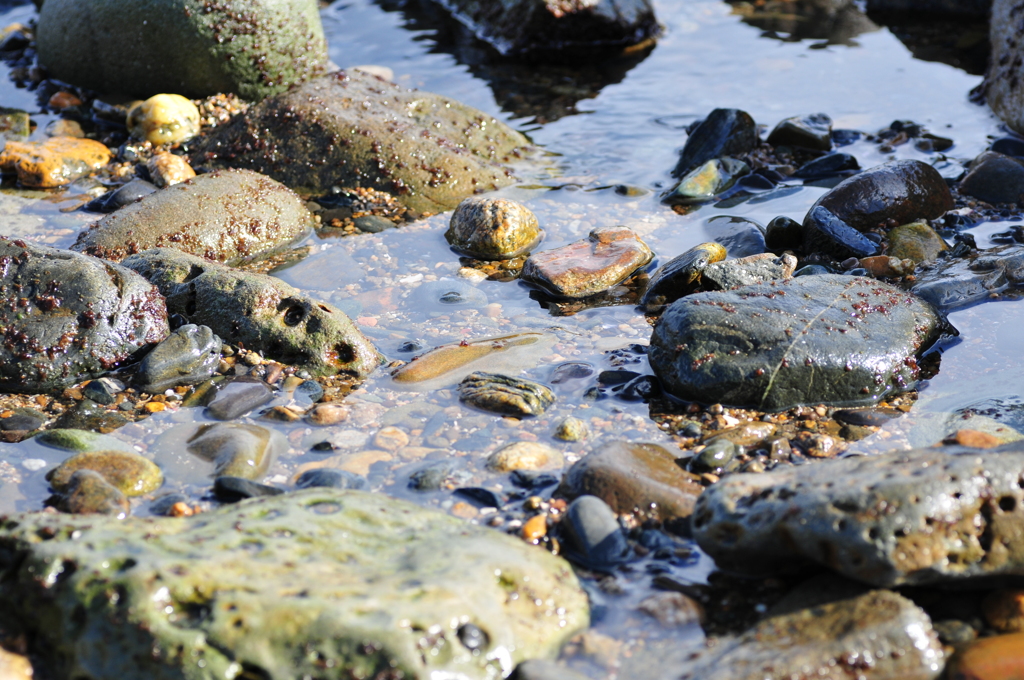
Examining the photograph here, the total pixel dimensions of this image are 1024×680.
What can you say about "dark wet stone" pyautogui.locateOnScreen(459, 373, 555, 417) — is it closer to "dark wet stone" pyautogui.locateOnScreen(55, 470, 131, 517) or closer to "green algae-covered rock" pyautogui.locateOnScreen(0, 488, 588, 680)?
"green algae-covered rock" pyautogui.locateOnScreen(0, 488, 588, 680)

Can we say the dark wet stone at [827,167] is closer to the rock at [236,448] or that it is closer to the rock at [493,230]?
the rock at [493,230]

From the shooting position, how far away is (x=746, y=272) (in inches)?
243

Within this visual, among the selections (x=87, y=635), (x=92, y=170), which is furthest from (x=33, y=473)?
(x=92, y=170)

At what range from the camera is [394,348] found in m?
5.80

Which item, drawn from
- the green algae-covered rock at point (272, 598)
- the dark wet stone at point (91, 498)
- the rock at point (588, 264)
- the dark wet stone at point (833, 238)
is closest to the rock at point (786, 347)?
the rock at point (588, 264)

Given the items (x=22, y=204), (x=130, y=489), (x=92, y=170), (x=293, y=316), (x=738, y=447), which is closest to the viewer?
(x=130, y=489)

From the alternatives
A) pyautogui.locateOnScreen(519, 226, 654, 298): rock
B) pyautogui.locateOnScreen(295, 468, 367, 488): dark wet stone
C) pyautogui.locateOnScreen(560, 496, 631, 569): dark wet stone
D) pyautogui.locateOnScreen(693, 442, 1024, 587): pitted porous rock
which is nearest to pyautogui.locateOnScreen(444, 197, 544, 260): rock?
pyautogui.locateOnScreen(519, 226, 654, 298): rock

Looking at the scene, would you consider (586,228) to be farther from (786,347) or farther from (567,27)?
(567,27)

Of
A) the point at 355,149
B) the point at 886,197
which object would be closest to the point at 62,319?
the point at 355,149

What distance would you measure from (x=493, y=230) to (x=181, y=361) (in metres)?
2.78

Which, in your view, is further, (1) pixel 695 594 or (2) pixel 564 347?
(2) pixel 564 347

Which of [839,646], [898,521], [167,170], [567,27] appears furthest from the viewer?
[567,27]

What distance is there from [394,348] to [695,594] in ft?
9.19

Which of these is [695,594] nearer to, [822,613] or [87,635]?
[822,613]
